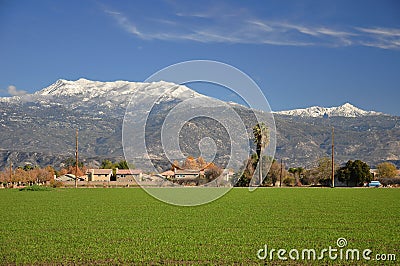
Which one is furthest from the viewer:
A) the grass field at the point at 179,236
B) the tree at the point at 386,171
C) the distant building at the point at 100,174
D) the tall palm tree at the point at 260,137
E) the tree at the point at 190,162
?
the tree at the point at 386,171

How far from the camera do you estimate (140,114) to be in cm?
3272

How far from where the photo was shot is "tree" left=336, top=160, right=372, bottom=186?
340 feet

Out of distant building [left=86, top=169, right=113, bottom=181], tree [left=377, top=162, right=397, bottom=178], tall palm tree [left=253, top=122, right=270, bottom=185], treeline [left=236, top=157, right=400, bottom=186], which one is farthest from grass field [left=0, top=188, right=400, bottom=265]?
tree [left=377, top=162, right=397, bottom=178]

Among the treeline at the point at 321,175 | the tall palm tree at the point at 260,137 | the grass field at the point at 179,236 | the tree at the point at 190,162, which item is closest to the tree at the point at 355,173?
the treeline at the point at 321,175

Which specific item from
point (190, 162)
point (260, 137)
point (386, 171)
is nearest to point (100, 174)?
point (260, 137)

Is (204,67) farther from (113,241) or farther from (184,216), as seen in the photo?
(113,241)

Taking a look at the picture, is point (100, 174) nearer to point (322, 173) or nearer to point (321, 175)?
point (321, 175)

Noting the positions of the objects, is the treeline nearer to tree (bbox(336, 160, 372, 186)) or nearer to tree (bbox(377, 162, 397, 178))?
tree (bbox(336, 160, 372, 186))

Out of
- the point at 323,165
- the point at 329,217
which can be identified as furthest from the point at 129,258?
the point at 323,165

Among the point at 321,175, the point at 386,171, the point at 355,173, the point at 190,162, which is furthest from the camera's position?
the point at 386,171

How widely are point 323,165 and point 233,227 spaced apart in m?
101

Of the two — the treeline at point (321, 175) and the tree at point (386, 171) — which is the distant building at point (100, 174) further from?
the tree at point (386, 171)

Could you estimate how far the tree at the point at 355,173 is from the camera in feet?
340

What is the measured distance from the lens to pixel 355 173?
104 m
